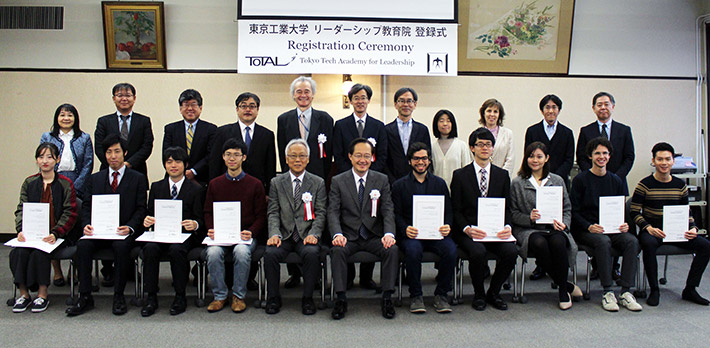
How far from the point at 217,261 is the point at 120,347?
0.86m

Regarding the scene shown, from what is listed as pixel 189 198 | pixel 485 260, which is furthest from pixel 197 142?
pixel 485 260

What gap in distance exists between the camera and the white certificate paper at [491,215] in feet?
12.2

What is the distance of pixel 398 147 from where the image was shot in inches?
167

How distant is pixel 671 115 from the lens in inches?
260

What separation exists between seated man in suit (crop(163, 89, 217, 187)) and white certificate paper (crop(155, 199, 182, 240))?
592 millimetres

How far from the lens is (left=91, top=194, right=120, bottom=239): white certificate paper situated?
3.71 metres

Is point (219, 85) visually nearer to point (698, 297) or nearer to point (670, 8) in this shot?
point (698, 297)

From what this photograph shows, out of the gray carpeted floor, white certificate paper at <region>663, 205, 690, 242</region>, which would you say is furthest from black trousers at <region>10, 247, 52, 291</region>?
white certificate paper at <region>663, 205, 690, 242</region>

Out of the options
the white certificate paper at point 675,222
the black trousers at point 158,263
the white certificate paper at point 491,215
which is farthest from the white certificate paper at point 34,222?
the white certificate paper at point 675,222

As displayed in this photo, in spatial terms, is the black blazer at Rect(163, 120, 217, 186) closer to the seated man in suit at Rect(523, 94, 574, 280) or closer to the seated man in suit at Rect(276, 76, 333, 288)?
the seated man in suit at Rect(276, 76, 333, 288)

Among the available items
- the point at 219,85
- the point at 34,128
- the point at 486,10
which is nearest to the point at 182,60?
the point at 219,85

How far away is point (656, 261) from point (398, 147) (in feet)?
7.28

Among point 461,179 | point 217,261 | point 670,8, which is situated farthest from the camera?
point 670,8

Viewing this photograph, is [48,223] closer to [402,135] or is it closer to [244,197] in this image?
[244,197]
